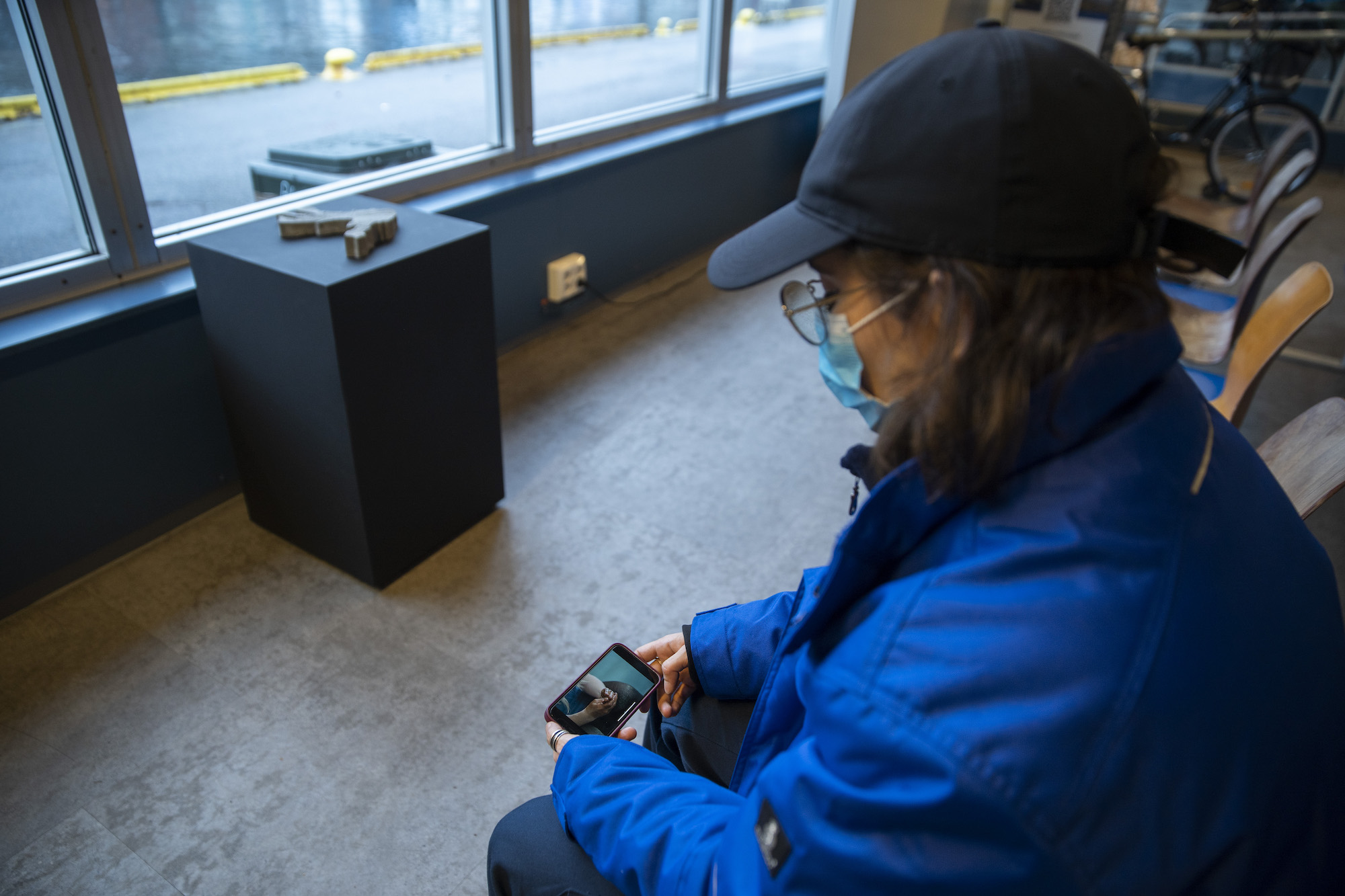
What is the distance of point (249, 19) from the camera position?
90.8 inches

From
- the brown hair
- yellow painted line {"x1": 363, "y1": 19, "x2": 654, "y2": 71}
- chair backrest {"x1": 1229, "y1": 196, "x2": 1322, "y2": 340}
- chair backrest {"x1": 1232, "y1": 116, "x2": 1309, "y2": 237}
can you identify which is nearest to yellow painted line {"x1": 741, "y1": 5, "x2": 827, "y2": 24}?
yellow painted line {"x1": 363, "y1": 19, "x2": 654, "y2": 71}

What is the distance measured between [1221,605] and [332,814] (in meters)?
1.46

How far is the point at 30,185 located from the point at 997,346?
2.12 meters

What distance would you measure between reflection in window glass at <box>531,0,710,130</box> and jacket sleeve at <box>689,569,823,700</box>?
2448 millimetres

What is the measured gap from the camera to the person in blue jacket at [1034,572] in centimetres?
58

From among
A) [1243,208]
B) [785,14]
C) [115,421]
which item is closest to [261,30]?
[115,421]

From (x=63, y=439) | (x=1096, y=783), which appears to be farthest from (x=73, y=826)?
(x=1096, y=783)

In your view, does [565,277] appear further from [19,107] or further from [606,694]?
[606,694]

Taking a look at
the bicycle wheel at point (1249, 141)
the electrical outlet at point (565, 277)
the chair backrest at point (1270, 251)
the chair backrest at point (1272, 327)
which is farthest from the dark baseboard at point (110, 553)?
the bicycle wheel at point (1249, 141)

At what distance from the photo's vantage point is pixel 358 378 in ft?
5.73

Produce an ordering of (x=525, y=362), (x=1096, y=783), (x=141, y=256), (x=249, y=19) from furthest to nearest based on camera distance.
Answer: (x=525, y=362) → (x=249, y=19) → (x=141, y=256) → (x=1096, y=783)

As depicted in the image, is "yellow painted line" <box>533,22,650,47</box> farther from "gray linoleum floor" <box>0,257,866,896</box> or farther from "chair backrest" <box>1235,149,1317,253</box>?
"chair backrest" <box>1235,149,1317,253</box>

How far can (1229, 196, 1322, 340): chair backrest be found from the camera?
2.06 m

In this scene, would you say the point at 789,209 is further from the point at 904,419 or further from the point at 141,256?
the point at 141,256
